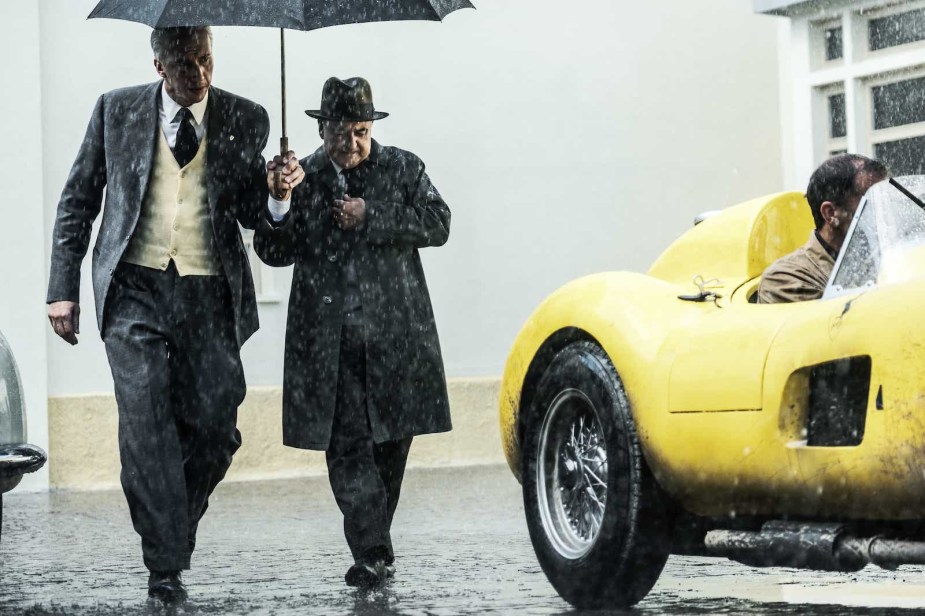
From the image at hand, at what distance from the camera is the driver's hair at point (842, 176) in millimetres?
5109

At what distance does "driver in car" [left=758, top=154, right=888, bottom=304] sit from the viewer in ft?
16.6

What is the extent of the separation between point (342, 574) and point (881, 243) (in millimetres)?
3051

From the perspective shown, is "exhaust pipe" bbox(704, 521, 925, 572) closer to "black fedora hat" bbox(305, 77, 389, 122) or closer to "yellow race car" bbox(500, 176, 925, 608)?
"yellow race car" bbox(500, 176, 925, 608)

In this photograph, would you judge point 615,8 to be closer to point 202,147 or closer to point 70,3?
point 70,3

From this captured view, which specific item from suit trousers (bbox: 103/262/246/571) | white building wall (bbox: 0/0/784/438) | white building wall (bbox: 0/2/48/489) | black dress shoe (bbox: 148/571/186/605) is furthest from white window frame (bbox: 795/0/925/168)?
black dress shoe (bbox: 148/571/186/605)

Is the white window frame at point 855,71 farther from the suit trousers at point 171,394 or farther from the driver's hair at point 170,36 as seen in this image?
the suit trousers at point 171,394

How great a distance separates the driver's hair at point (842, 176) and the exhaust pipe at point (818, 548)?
41.0 inches

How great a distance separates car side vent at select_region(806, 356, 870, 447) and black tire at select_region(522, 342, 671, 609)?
75 centimetres

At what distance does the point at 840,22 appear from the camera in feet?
49.6

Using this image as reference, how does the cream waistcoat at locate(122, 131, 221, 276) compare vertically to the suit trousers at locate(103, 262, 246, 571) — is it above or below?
above

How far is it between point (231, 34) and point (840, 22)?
530 cm

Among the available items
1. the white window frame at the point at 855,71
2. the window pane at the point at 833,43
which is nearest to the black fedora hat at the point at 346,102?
the white window frame at the point at 855,71

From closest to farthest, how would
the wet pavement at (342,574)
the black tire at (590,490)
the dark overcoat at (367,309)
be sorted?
the black tire at (590,490), the wet pavement at (342,574), the dark overcoat at (367,309)

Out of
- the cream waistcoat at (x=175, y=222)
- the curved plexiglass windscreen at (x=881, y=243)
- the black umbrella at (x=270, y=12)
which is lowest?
the curved plexiglass windscreen at (x=881, y=243)
